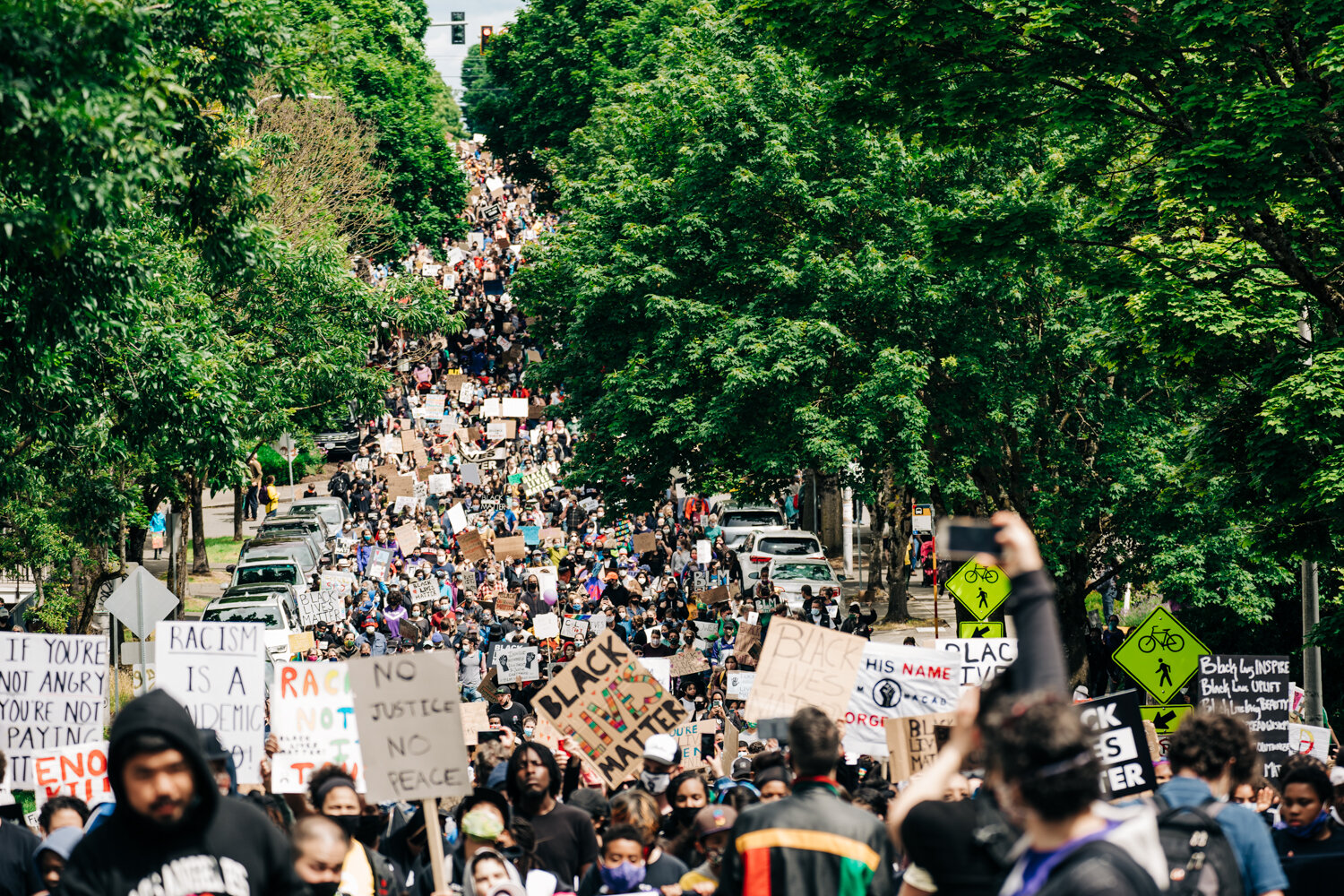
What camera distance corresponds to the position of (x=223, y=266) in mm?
14109

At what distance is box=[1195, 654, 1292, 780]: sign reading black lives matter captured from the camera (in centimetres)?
1428

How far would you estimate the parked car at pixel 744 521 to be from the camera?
1561 inches

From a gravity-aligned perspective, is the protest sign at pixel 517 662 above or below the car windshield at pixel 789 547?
below

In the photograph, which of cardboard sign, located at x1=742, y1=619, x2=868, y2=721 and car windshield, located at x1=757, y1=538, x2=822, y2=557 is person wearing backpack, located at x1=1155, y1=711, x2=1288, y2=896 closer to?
cardboard sign, located at x1=742, y1=619, x2=868, y2=721

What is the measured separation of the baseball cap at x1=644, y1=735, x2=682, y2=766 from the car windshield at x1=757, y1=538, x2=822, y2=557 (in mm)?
23576

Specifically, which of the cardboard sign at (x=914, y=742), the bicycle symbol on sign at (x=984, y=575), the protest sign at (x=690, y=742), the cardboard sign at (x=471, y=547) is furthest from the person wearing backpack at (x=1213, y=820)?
the cardboard sign at (x=471, y=547)

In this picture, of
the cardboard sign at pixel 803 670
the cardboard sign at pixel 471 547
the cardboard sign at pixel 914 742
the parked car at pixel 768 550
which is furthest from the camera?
the cardboard sign at pixel 471 547

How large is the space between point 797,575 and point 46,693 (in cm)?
2208

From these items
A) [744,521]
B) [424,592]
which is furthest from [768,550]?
[424,592]

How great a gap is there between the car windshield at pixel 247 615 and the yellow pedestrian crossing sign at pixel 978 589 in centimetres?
1129

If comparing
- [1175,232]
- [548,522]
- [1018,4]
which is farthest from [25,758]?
[548,522]

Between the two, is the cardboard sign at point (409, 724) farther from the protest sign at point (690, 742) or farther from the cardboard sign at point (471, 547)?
the cardboard sign at point (471, 547)

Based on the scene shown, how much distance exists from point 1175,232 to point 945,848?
1383 cm

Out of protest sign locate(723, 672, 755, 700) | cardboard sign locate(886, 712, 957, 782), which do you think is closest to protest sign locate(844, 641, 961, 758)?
cardboard sign locate(886, 712, 957, 782)
